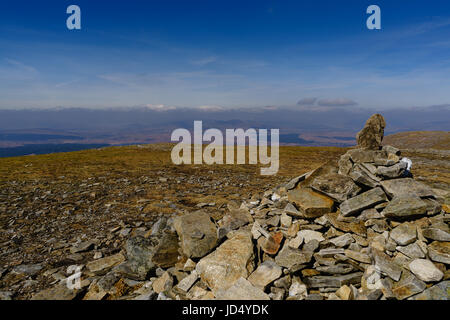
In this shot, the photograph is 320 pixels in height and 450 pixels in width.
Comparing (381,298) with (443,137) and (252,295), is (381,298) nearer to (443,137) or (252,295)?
(252,295)

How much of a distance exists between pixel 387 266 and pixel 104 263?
10929mm

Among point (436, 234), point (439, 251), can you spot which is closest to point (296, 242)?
point (439, 251)

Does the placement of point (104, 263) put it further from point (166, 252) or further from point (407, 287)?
point (407, 287)

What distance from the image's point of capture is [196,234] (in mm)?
10055

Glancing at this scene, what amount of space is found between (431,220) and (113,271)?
12713 millimetres

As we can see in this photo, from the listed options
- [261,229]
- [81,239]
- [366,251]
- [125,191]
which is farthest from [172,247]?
[125,191]

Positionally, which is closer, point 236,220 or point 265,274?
point 265,274

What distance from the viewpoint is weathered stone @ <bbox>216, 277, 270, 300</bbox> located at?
7348 mm

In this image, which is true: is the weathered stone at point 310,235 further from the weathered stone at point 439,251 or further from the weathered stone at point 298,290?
the weathered stone at point 439,251

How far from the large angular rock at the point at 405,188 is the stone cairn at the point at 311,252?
0.12 feet

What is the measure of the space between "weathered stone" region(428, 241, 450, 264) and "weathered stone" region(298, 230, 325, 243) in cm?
337

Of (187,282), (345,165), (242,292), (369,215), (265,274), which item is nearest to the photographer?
(242,292)

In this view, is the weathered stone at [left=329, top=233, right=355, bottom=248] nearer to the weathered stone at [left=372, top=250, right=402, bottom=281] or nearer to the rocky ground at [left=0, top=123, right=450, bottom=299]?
the rocky ground at [left=0, top=123, right=450, bottom=299]

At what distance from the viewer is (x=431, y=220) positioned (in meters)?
9.05
